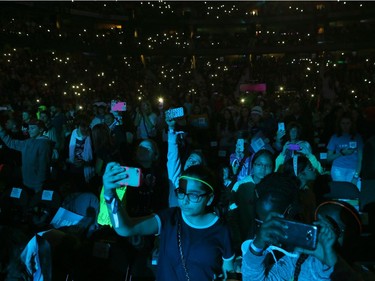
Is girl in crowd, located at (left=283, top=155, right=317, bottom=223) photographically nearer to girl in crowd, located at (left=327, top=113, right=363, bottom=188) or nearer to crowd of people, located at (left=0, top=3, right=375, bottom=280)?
crowd of people, located at (left=0, top=3, right=375, bottom=280)

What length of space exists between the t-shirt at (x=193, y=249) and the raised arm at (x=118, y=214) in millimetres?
92

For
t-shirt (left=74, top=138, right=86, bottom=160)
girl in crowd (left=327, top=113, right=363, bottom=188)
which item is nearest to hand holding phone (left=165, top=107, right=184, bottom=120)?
girl in crowd (left=327, top=113, right=363, bottom=188)

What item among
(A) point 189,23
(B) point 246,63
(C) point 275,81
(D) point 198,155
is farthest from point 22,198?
(A) point 189,23

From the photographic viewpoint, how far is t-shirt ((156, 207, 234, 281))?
2512mm

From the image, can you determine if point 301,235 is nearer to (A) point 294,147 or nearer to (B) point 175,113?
(B) point 175,113

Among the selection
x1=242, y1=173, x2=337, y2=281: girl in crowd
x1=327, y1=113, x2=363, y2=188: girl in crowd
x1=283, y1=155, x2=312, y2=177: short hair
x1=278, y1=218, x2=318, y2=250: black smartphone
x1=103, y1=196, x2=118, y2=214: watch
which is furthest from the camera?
x1=327, y1=113, x2=363, y2=188: girl in crowd

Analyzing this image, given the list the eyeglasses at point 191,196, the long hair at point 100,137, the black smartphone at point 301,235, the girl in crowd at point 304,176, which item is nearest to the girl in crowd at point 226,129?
the long hair at point 100,137

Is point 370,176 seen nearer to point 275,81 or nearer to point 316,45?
point 275,81

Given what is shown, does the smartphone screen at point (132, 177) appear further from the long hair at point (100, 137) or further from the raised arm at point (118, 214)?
the long hair at point (100, 137)

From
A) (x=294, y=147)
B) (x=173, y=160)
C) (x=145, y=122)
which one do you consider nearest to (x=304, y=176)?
(x=173, y=160)

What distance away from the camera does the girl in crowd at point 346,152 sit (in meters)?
6.37

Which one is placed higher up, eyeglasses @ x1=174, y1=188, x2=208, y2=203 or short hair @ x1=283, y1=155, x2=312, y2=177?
eyeglasses @ x1=174, y1=188, x2=208, y2=203

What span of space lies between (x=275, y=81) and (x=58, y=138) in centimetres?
2061

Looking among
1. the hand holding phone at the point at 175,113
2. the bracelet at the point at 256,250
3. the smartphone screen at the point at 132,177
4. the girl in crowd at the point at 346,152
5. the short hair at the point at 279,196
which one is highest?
the hand holding phone at the point at 175,113
